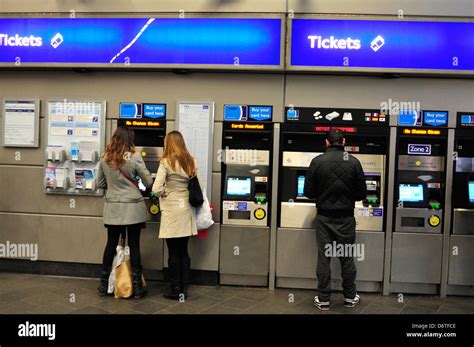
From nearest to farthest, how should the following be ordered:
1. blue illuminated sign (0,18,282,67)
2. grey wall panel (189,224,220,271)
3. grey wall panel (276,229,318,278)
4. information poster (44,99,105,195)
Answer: blue illuminated sign (0,18,282,67)
grey wall panel (276,229,318,278)
grey wall panel (189,224,220,271)
information poster (44,99,105,195)

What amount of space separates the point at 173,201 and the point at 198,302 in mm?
1139

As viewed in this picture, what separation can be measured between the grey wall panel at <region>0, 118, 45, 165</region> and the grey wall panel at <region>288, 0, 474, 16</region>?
3498 millimetres

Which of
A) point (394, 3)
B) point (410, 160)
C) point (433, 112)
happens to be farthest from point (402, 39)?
point (410, 160)

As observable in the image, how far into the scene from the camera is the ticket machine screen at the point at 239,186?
5082 mm

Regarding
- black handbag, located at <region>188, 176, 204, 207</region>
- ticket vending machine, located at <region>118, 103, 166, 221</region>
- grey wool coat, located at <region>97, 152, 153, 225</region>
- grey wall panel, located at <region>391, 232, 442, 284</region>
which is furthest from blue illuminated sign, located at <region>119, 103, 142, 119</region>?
grey wall panel, located at <region>391, 232, 442, 284</region>

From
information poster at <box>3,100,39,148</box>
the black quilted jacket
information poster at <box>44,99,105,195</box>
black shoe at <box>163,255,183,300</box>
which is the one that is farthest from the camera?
information poster at <box>3,100,39,148</box>

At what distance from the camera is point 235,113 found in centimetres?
508

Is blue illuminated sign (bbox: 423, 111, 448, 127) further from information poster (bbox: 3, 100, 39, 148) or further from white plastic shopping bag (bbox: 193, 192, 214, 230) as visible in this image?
information poster (bbox: 3, 100, 39, 148)

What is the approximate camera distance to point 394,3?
192 inches

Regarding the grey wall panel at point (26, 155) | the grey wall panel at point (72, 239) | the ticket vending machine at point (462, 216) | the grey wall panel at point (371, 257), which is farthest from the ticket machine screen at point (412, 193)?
the grey wall panel at point (26, 155)

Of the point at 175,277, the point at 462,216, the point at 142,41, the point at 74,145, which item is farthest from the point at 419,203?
the point at 74,145

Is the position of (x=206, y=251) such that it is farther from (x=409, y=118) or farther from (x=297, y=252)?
(x=409, y=118)

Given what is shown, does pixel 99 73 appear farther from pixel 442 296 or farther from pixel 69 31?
pixel 442 296

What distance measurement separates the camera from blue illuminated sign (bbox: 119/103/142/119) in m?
5.20
